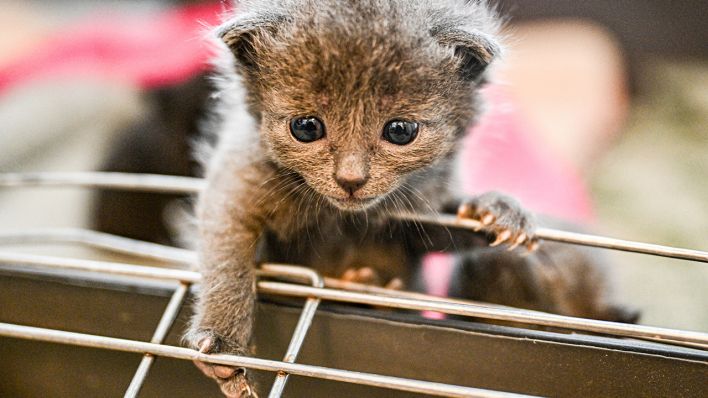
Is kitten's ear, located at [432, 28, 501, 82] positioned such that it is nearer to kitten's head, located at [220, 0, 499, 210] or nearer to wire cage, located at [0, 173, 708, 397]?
kitten's head, located at [220, 0, 499, 210]

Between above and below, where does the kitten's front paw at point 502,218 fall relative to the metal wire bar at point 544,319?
above

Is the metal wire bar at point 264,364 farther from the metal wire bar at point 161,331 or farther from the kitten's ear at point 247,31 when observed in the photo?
the kitten's ear at point 247,31

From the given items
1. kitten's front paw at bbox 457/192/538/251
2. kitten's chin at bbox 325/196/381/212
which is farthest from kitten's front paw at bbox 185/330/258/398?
kitten's front paw at bbox 457/192/538/251

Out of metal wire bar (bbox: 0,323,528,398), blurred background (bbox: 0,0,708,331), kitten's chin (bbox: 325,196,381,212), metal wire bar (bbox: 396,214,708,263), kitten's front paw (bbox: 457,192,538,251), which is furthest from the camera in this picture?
blurred background (bbox: 0,0,708,331)

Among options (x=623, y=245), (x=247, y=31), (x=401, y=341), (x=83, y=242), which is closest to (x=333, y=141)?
(x=247, y=31)

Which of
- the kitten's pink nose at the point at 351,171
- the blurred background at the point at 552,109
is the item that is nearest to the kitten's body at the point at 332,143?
the kitten's pink nose at the point at 351,171
